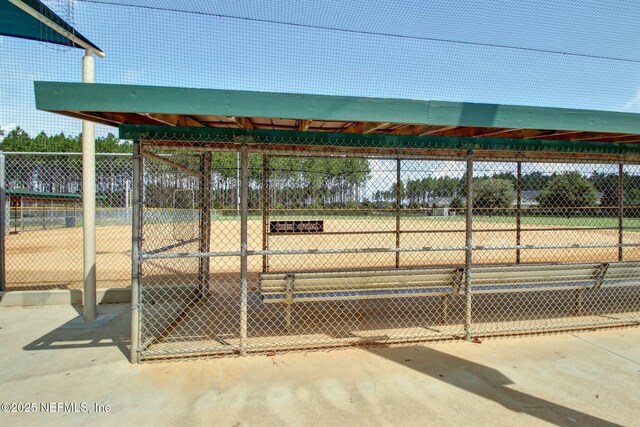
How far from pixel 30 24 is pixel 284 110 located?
6358 mm

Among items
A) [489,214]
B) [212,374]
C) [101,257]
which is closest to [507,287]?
[212,374]

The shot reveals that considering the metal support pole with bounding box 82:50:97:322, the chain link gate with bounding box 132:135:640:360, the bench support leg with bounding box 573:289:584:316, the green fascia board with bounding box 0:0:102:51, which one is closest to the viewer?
the chain link gate with bounding box 132:135:640:360

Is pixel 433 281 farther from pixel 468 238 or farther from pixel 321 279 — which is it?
pixel 321 279

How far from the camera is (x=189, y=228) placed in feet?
19.6

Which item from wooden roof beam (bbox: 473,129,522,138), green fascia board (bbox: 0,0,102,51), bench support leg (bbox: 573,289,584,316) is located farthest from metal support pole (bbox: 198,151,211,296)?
bench support leg (bbox: 573,289,584,316)

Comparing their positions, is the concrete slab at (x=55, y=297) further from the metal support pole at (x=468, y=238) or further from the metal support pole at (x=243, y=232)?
the metal support pole at (x=468, y=238)

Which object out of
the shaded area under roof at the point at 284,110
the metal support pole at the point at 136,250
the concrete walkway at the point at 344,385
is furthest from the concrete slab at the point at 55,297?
the shaded area under roof at the point at 284,110

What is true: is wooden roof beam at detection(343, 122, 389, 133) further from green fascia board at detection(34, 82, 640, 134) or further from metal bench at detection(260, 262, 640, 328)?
metal bench at detection(260, 262, 640, 328)

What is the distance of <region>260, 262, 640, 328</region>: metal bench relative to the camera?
172 inches

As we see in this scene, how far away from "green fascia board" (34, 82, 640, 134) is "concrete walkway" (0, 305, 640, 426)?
2432 mm

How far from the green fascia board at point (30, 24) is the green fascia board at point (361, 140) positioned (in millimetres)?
3479

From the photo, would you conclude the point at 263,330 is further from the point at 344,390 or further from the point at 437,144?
the point at 437,144

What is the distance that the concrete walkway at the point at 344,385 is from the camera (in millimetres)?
2883

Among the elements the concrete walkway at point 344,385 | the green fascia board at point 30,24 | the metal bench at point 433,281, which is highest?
the green fascia board at point 30,24
